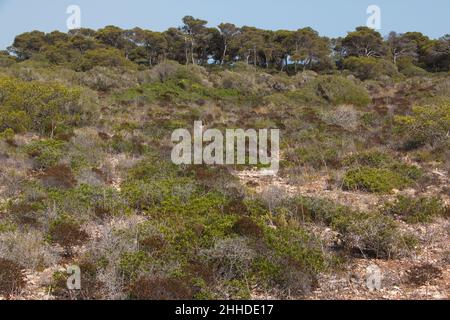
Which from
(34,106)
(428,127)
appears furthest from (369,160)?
(34,106)

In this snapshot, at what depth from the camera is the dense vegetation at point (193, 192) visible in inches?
230

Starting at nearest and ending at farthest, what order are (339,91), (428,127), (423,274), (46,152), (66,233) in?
(423,274), (66,233), (46,152), (428,127), (339,91)

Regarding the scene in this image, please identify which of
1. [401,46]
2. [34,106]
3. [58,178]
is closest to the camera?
[58,178]

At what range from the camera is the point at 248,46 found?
155 ft

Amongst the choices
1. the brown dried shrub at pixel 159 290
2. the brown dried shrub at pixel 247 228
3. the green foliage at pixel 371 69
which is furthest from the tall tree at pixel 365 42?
the brown dried shrub at pixel 159 290

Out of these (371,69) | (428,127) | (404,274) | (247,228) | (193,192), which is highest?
(371,69)

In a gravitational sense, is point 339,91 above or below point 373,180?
above

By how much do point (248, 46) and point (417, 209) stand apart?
4048cm

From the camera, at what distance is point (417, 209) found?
847 centimetres

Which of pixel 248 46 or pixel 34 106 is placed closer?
pixel 34 106

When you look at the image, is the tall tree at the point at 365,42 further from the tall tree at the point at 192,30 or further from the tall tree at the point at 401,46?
the tall tree at the point at 192,30

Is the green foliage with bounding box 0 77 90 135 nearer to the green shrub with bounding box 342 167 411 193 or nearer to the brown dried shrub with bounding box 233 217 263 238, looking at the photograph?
the green shrub with bounding box 342 167 411 193

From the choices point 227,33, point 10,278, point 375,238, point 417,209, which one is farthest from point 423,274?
point 227,33

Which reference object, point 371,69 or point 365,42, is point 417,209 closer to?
point 371,69
